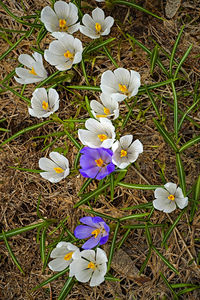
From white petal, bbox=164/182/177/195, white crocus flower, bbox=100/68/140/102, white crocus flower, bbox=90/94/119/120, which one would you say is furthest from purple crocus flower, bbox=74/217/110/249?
white crocus flower, bbox=100/68/140/102

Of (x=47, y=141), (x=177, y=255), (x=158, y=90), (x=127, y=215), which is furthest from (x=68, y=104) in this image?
(x=177, y=255)

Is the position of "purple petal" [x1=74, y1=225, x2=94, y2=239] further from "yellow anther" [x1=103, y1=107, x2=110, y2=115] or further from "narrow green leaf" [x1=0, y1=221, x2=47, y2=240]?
"yellow anther" [x1=103, y1=107, x2=110, y2=115]

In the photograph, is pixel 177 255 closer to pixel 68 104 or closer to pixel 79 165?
pixel 79 165

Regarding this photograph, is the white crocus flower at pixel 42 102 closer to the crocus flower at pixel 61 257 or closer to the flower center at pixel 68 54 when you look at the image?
the flower center at pixel 68 54

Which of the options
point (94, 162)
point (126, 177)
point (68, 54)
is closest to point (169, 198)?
point (126, 177)

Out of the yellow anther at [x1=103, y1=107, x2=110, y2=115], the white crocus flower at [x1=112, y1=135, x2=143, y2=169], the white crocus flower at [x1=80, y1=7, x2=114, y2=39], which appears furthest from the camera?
the white crocus flower at [x1=80, y1=7, x2=114, y2=39]

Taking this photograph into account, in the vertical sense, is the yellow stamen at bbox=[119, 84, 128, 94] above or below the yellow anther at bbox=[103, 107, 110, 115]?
above
